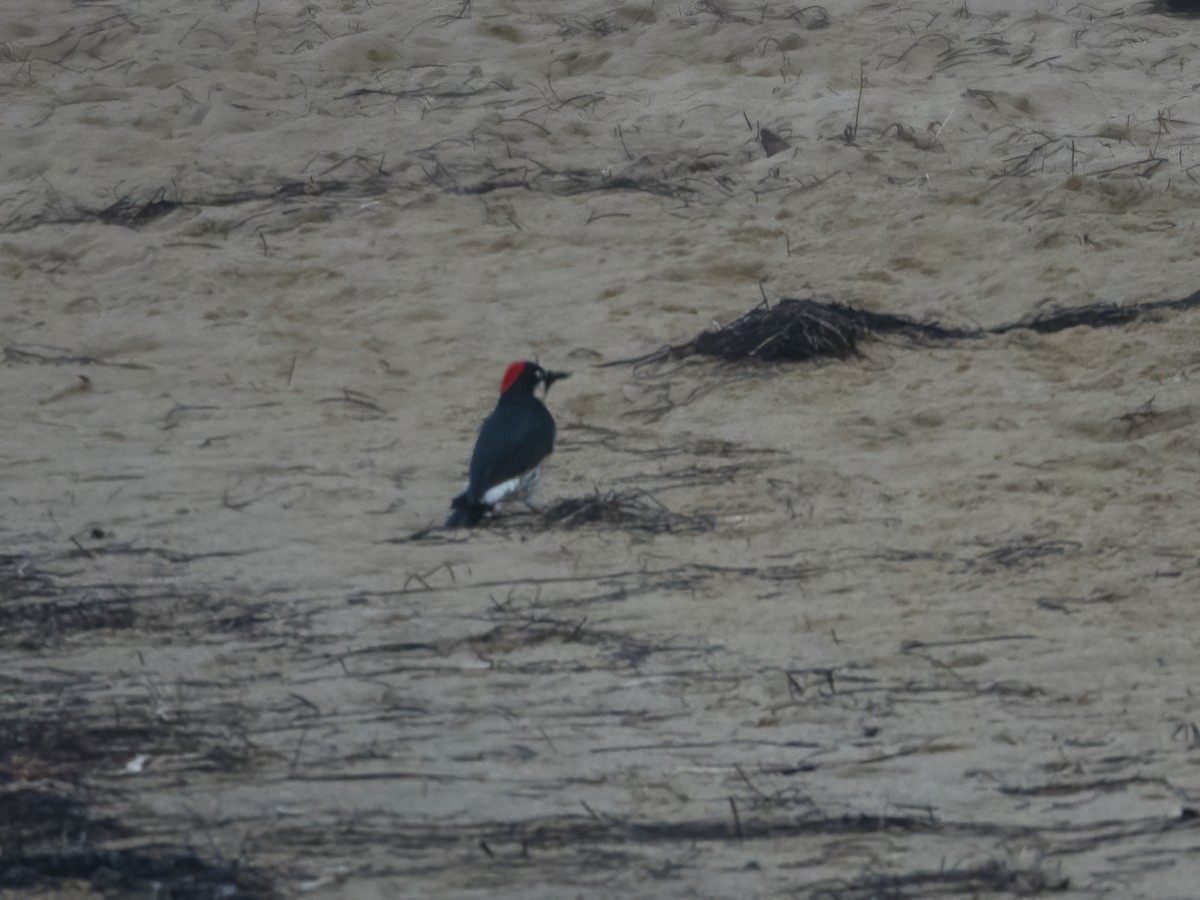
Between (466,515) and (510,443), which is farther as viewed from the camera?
(510,443)

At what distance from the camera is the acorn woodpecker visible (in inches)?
182

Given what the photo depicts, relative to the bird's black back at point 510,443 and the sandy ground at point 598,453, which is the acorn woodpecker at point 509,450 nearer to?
the bird's black back at point 510,443

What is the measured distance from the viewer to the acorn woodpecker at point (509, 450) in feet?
15.2

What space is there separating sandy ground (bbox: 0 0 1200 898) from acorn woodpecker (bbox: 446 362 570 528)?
106 mm

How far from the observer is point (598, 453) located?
521 cm

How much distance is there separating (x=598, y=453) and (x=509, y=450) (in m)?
0.53

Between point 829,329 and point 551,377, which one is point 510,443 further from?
point 829,329

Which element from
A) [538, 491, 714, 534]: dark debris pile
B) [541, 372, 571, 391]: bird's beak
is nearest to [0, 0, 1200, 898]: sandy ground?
[538, 491, 714, 534]: dark debris pile

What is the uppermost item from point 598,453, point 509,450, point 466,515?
point 509,450

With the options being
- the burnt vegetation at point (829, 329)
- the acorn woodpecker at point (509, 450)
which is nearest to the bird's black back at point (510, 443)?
the acorn woodpecker at point (509, 450)

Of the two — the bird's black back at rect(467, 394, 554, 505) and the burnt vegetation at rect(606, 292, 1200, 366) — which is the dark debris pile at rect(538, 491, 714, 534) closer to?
the bird's black back at rect(467, 394, 554, 505)

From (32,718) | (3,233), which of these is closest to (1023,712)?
(32,718)

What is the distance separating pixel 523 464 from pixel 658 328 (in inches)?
53.5

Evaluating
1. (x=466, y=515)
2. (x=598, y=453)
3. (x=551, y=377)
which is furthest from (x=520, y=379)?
(x=466, y=515)
